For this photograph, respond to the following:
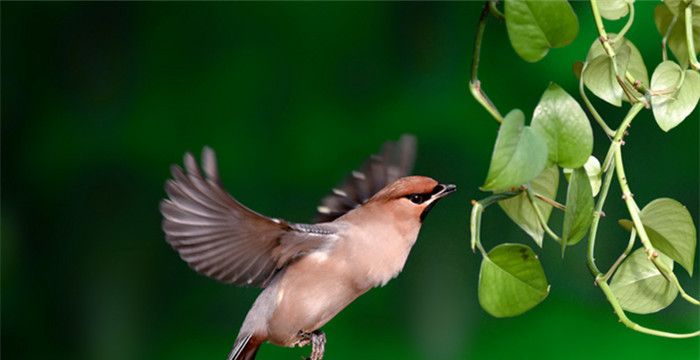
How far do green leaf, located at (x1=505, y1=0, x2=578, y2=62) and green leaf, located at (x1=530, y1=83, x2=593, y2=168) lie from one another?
0.08ft

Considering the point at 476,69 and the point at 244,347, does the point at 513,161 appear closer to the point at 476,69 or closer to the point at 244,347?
the point at 476,69

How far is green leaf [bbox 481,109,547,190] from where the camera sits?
36 centimetres

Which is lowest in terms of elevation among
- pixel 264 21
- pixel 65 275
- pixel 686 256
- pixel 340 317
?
pixel 340 317

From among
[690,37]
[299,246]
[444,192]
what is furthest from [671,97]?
[299,246]

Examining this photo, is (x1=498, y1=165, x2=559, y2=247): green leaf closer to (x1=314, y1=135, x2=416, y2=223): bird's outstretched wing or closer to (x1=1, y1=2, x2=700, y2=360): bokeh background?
(x1=314, y1=135, x2=416, y2=223): bird's outstretched wing

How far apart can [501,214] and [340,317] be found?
0.80 ft

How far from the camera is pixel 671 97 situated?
445 millimetres

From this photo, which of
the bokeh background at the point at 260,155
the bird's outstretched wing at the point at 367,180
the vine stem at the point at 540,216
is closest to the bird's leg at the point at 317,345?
the bird's outstretched wing at the point at 367,180

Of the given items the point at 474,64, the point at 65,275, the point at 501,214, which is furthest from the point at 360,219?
the point at 65,275

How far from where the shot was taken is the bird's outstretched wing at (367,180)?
662mm

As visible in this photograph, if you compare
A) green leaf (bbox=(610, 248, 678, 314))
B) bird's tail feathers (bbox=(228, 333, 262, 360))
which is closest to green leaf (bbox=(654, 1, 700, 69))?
green leaf (bbox=(610, 248, 678, 314))

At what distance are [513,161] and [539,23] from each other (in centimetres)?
7

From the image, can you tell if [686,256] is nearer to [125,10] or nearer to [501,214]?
[501,214]

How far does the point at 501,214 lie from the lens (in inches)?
44.4
